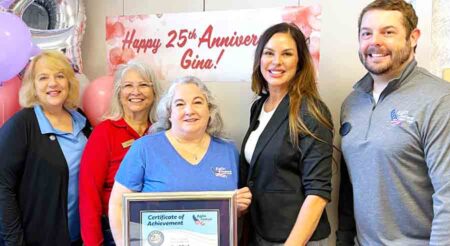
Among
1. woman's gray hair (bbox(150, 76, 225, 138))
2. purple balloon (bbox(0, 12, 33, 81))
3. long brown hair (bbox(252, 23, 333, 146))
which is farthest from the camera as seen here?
purple balloon (bbox(0, 12, 33, 81))

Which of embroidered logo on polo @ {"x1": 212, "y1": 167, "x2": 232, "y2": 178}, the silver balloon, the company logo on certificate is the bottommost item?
the company logo on certificate

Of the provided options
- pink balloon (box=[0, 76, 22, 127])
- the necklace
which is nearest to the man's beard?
the necklace

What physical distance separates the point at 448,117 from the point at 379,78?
310mm

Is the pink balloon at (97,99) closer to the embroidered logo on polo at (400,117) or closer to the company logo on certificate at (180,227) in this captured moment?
the company logo on certificate at (180,227)

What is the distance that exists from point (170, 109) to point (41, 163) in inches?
25.7

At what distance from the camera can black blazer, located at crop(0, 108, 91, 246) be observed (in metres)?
1.85

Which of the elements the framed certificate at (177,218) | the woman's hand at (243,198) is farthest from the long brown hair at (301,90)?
the framed certificate at (177,218)

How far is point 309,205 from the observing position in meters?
1.60

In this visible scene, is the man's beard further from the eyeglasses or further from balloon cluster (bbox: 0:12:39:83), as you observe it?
balloon cluster (bbox: 0:12:39:83)

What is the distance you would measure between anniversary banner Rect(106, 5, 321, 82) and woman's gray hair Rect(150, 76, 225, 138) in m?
0.57

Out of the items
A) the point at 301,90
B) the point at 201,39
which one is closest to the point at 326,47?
the point at 301,90

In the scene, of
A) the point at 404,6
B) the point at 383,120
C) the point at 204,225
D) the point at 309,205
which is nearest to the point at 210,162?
the point at 204,225

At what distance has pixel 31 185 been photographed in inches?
74.5

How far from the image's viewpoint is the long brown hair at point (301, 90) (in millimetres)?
1635
